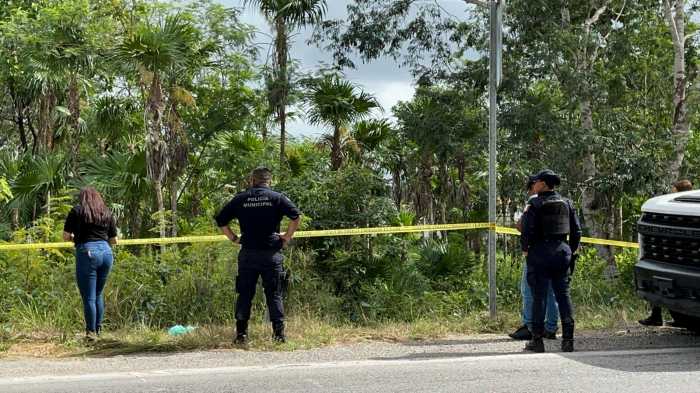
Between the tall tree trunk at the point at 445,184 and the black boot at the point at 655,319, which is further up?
the tall tree trunk at the point at 445,184

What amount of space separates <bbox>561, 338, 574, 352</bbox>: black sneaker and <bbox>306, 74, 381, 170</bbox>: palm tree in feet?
31.6

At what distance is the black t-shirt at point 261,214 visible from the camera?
723 cm

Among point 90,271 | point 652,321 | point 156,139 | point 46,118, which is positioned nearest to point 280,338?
point 90,271

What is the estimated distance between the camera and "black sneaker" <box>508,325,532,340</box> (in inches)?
301

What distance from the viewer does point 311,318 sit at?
8.66 m

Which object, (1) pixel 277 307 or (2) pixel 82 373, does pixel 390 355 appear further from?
(2) pixel 82 373

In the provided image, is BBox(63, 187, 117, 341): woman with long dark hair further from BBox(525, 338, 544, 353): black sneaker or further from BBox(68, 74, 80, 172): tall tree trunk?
BBox(68, 74, 80, 172): tall tree trunk

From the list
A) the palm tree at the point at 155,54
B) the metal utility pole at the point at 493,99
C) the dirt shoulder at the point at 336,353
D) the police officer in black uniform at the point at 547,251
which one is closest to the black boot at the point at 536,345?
the police officer in black uniform at the point at 547,251

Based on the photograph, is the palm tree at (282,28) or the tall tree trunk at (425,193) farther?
the tall tree trunk at (425,193)

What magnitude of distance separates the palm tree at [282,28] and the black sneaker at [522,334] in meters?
8.70

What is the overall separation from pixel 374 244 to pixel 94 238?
3.90m

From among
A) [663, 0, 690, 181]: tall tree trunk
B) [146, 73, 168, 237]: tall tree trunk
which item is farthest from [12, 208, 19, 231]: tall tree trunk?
[663, 0, 690, 181]: tall tree trunk

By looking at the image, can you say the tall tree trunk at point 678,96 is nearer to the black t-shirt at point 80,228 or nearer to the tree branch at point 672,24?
the tree branch at point 672,24

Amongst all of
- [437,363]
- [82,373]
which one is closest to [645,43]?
[437,363]
